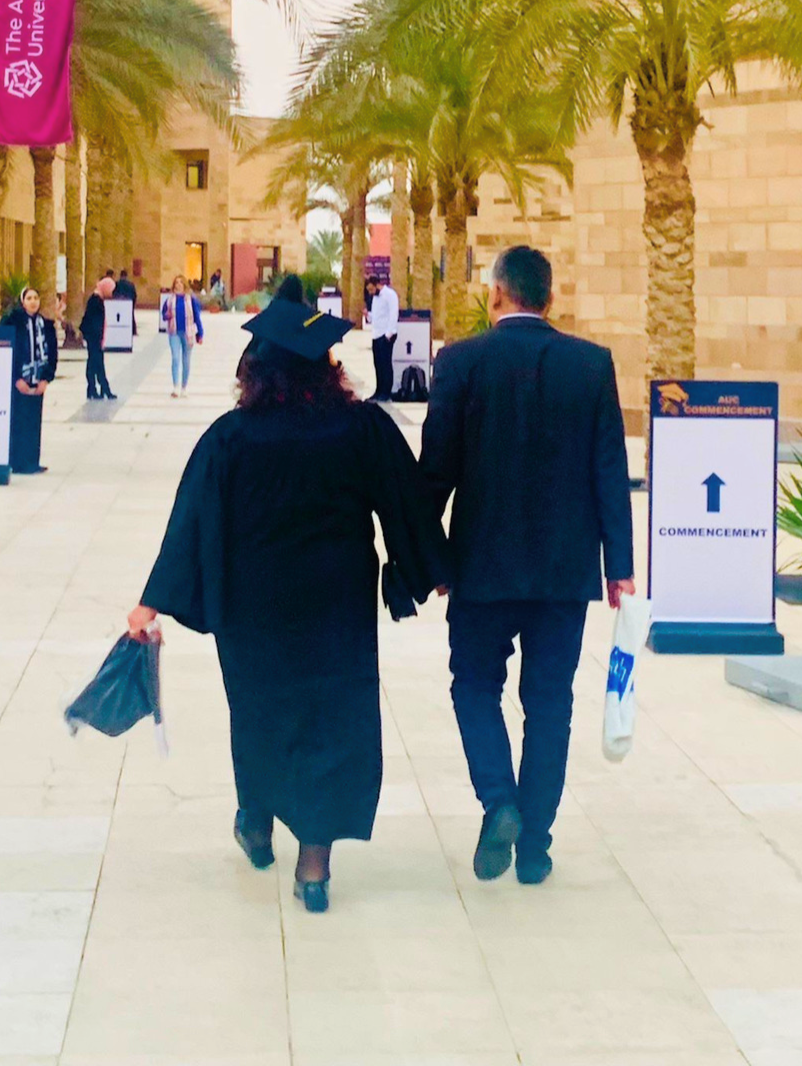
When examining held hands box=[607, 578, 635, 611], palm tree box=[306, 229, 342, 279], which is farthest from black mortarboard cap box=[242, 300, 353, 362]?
palm tree box=[306, 229, 342, 279]

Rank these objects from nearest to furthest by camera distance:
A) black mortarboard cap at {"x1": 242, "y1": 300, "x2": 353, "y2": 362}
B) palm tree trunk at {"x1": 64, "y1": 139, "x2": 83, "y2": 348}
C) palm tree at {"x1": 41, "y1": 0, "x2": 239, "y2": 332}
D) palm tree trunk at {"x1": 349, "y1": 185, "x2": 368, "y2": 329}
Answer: black mortarboard cap at {"x1": 242, "y1": 300, "x2": 353, "y2": 362} < palm tree at {"x1": 41, "y1": 0, "x2": 239, "y2": 332} < palm tree trunk at {"x1": 64, "y1": 139, "x2": 83, "y2": 348} < palm tree trunk at {"x1": 349, "y1": 185, "x2": 368, "y2": 329}

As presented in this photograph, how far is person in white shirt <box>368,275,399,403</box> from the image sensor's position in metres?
24.5

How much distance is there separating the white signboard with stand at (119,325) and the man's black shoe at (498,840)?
3182cm

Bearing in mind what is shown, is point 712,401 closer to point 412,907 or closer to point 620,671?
point 620,671

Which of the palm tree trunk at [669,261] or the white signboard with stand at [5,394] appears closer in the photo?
the white signboard with stand at [5,394]

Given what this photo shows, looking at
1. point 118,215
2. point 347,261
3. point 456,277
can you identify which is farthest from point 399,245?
point 456,277

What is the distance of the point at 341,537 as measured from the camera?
5.05 m

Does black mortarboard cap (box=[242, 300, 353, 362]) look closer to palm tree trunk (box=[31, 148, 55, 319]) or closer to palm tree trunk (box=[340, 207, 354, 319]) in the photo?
palm tree trunk (box=[31, 148, 55, 319])

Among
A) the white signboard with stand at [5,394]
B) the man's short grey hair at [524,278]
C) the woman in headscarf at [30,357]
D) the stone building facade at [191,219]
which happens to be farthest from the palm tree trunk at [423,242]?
the stone building facade at [191,219]

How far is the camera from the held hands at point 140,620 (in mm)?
5121

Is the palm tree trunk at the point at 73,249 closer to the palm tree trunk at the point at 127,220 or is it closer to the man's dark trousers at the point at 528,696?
the palm tree trunk at the point at 127,220

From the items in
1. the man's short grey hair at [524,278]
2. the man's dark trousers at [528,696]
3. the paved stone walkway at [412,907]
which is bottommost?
the paved stone walkway at [412,907]

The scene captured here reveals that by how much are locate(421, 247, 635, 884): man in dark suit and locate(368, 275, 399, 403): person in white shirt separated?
1863 centimetres

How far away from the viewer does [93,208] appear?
36.9 metres
